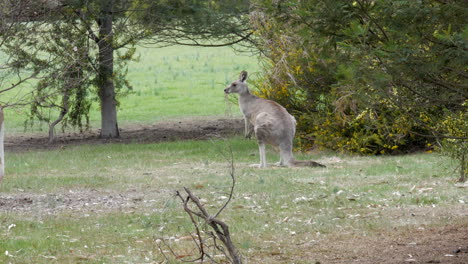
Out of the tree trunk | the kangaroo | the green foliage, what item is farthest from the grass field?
the tree trunk

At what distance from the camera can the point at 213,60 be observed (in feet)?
147

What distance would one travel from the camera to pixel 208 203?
1018 cm

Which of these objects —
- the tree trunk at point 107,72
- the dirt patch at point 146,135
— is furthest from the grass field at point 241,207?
the tree trunk at point 107,72

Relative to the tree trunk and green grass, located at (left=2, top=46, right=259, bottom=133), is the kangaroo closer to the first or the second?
the tree trunk

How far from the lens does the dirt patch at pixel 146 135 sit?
2023cm

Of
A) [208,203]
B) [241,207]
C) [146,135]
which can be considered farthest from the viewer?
[146,135]

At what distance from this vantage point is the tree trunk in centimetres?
1881

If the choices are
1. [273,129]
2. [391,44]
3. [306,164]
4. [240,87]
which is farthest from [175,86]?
[391,44]

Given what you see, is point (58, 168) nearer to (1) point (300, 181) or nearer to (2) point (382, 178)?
(1) point (300, 181)

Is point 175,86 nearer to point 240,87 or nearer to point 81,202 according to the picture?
point 240,87

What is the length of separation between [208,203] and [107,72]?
403 inches

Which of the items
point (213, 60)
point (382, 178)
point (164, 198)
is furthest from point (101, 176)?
point (213, 60)

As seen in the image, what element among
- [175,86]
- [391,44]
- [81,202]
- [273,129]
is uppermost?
[391,44]

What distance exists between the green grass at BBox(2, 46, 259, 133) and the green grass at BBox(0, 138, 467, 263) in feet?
23.1
